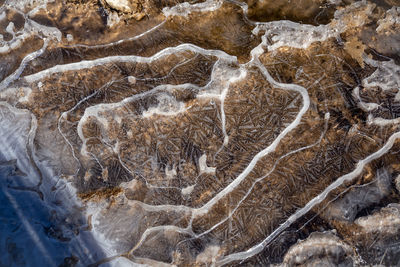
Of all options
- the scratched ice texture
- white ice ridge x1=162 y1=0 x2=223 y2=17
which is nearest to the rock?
the scratched ice texture

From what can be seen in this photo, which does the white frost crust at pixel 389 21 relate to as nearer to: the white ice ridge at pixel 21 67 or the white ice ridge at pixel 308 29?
the white ice ridge at pixel 308 29

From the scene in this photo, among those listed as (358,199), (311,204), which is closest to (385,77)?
(358,199)

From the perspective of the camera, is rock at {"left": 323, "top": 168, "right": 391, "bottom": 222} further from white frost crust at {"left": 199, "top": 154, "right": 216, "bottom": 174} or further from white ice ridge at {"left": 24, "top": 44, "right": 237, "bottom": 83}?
white ice ridge at {"left": 24, "top": 44, "right": 237, "bottom": 83}

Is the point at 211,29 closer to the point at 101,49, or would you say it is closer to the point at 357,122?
the point at 101,49

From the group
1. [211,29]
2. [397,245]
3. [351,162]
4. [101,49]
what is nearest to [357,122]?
[351,162]

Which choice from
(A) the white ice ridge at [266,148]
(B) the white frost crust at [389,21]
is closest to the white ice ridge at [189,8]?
(A) the white ice ridge at [266,148]

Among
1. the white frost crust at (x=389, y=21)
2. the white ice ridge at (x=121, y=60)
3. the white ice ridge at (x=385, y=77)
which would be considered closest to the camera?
the white ice ridge at (x=385, y=77)
